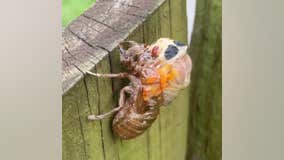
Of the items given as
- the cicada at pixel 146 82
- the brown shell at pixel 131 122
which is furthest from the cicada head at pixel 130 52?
the brown shell at pixel 131 122

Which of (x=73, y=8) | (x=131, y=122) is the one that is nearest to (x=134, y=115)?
(x=131, y=122)

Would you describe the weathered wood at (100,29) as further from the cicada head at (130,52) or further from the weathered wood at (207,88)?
the weathered wood at (207,88)

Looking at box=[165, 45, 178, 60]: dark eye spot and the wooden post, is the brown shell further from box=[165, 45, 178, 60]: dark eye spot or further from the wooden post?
box=[165, 45, 178, 60]: dark eye spot

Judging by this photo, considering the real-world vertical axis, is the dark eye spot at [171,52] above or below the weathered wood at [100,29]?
below

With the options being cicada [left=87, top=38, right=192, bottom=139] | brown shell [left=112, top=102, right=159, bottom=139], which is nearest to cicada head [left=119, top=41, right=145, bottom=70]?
cicada [left=87, top=38, right=192, bottom=139]

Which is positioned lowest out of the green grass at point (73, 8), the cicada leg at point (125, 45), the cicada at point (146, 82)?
the cicada at point (146, 82)
